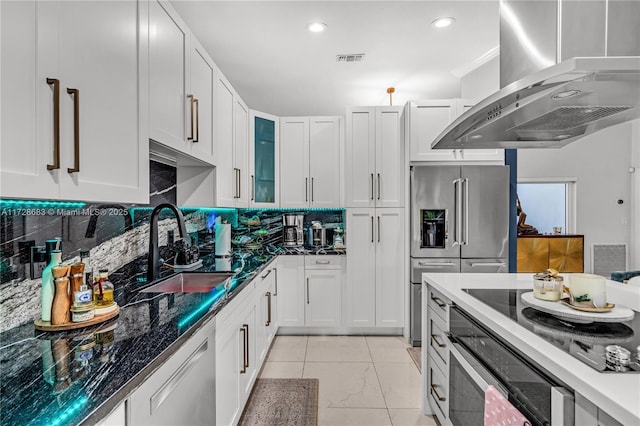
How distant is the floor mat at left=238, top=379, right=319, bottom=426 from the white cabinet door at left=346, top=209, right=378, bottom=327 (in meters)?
1.09

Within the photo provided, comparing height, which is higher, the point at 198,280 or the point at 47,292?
the point at 47,292

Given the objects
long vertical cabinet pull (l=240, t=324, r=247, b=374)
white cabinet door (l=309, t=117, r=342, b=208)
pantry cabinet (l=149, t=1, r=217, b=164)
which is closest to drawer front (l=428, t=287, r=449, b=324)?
long vertical cabinet pull (l=240, t=324, r=247, b=374)

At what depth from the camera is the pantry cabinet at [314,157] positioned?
392cm

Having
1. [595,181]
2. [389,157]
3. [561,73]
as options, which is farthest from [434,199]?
[595,181]

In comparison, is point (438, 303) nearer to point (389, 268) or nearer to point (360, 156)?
point (389, 268)

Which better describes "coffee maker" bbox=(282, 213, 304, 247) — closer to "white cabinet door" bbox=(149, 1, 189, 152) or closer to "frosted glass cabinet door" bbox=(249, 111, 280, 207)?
"frosted glass cabinet door" bbox=(249, 111, 280, 207)

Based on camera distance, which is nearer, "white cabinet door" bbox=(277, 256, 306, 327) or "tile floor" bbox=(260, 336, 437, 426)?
"tile floor" bbox=(260, 336, 437, 426)

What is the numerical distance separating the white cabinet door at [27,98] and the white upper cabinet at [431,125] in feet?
9.92

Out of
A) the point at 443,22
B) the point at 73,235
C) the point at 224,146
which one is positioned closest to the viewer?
the point at 73,235

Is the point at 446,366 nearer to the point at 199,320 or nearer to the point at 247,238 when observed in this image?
the point at 199,320

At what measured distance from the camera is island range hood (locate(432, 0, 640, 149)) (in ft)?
3.33

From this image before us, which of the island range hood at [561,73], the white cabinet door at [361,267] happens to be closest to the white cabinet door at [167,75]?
the island range hood at [561,73]

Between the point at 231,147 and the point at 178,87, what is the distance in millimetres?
1049

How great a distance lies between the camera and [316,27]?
2664 millimetres
